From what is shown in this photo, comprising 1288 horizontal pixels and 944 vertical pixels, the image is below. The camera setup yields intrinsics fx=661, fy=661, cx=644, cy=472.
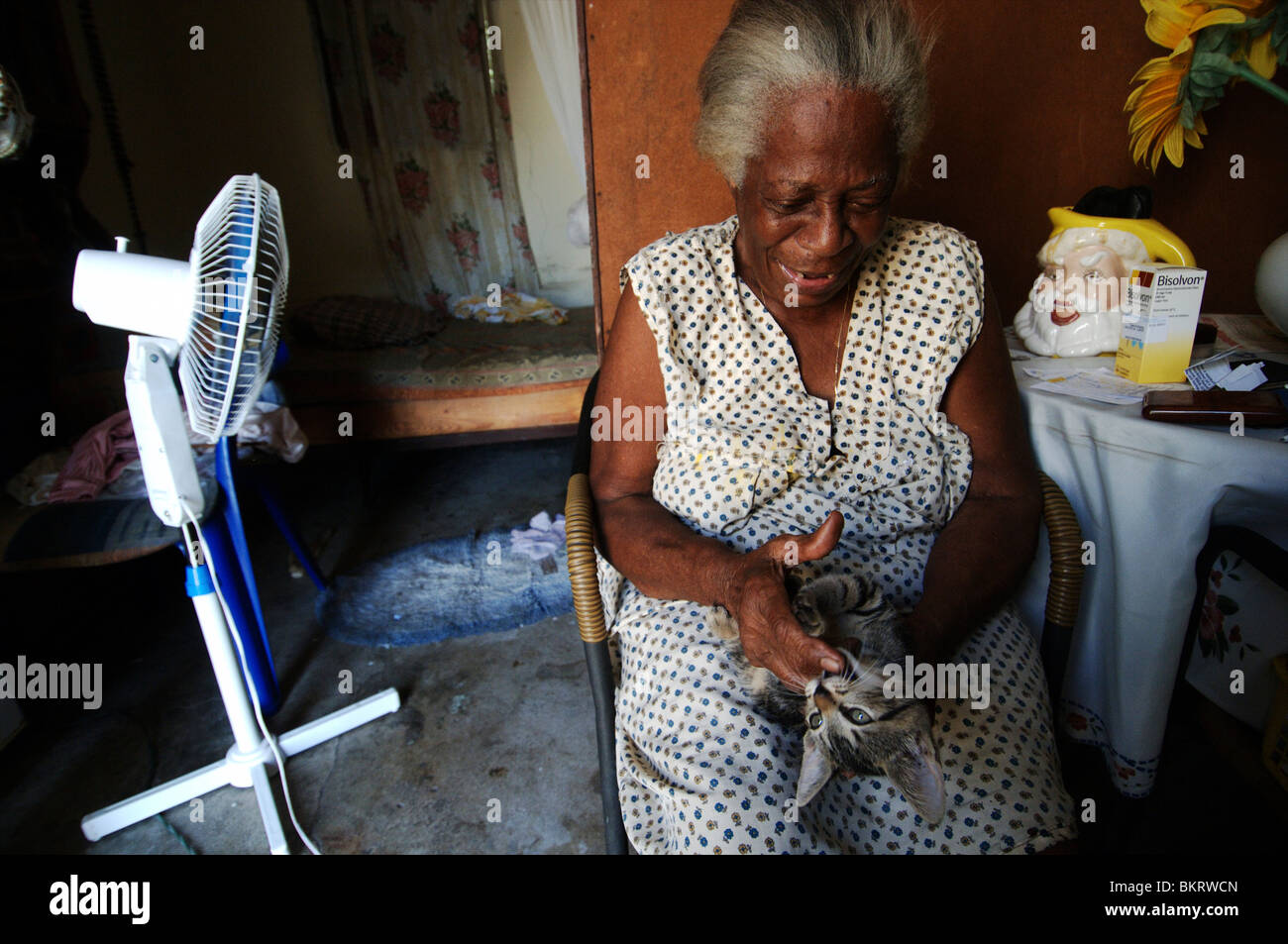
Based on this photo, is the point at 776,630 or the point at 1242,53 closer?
the point at 776,630

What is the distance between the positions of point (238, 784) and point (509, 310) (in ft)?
9.32

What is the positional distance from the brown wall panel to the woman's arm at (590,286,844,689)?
2.70ft

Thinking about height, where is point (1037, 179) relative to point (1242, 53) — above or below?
below

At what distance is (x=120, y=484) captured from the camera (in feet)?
6.45

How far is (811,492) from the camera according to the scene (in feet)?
3.87

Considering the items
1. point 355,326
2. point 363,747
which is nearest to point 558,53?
point 355,326

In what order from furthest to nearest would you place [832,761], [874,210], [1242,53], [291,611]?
[291,611]
[1242,53]
[874,210]
[832,761]

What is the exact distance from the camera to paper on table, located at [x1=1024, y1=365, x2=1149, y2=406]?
1235 mm

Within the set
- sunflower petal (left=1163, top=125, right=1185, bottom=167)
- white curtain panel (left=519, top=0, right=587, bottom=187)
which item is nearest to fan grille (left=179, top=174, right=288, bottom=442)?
sunflower petal (left=1163, top=125, right=1185, bottom=167)

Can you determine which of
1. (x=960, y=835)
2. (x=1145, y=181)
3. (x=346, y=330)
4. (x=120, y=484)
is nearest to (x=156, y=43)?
(x=346, y=330)

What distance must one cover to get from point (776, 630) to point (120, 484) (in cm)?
206

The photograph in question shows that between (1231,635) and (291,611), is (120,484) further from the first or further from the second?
(1231,635)

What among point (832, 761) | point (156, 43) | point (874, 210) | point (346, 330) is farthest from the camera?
point (156, 43)

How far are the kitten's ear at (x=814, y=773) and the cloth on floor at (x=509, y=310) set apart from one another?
3.25 m
